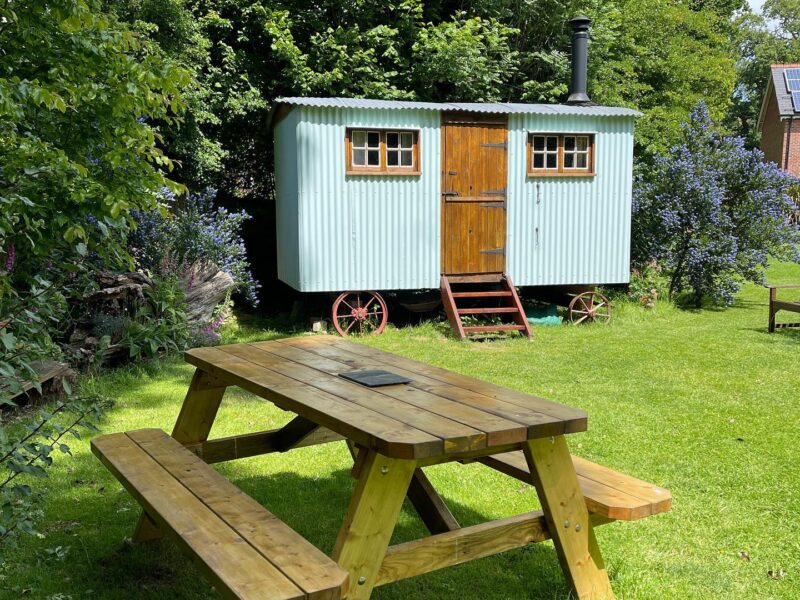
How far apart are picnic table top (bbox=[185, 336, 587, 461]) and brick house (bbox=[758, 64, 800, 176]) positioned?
28.9 m

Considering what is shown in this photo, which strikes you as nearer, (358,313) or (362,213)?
(362,213)

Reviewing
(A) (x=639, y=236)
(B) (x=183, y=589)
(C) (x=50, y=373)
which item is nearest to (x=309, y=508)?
(B) (x=183, y=589)

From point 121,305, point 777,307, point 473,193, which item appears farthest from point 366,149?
point 777,307

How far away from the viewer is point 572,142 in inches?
440

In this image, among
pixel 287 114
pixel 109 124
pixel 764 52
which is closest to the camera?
pixel 109 124

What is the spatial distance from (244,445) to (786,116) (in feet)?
96.6

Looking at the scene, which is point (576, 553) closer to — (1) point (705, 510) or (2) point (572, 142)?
(1) point (705, 510)

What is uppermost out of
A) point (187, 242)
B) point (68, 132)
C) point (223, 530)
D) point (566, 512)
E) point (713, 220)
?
point (68, 132)

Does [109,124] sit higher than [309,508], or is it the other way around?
[109,124]

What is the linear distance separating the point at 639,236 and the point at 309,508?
10278mm

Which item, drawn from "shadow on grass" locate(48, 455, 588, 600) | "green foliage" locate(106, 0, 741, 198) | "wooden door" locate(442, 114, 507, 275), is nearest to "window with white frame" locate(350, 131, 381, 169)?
"wooden door" locate(442, 114, 507, 275)

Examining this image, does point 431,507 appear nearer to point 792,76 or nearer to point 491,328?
point 491,328

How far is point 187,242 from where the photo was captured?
9.98 m

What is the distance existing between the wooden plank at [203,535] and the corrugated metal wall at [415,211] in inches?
279
